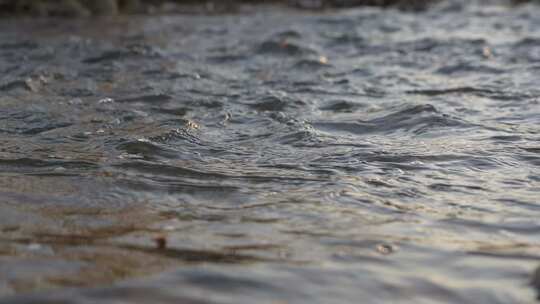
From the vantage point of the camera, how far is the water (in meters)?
2.76

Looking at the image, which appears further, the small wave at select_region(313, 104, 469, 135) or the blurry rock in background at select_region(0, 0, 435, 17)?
the blurry rock in background at select_region(0, 0, 435, 17)

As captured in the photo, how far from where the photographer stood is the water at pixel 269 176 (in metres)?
2.76

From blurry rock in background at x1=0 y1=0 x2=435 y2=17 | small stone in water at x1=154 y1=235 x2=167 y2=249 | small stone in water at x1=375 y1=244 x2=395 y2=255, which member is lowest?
blurry rock in background at x1=0 y1=0 x2=435 y2=17

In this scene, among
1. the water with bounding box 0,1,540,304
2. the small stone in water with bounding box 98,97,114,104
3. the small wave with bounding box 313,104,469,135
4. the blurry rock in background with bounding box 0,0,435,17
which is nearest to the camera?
the water with bounding box 0,1,540,304

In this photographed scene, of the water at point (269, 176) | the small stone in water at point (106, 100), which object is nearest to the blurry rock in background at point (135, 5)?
the water at point (269, 176)

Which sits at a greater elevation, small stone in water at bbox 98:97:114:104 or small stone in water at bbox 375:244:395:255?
small stone in water at bbox 375:244:395:255

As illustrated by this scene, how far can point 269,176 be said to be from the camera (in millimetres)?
4152

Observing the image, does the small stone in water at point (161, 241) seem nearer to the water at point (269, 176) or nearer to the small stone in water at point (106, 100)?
the water at point (269, 176)

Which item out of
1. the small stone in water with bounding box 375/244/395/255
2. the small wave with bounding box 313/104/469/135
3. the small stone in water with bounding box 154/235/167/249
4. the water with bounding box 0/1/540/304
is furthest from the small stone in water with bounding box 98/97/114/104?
the small stone in water with bounding box 375/244/395/255

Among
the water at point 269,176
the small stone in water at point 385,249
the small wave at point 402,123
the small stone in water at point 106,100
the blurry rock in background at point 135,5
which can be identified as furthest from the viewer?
the blurry rock in background at point 135,5

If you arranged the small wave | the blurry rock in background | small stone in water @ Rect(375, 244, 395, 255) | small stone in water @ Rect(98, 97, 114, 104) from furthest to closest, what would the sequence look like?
the blurry rock in background < small stone in water @ Rect(98, 97, 114, 104) < the small wave < small stone in water @ Rect(375, 244, 395, 255)

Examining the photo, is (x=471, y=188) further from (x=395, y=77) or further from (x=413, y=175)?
(x=395, y=77)

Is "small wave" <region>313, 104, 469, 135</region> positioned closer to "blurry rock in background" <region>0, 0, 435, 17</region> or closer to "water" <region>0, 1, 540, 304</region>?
"water" <region>0, 1, 540, 304</region>

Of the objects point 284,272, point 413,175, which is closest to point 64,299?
point 284,272
